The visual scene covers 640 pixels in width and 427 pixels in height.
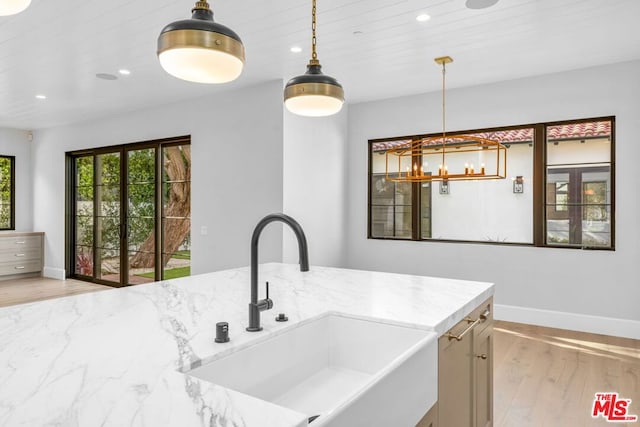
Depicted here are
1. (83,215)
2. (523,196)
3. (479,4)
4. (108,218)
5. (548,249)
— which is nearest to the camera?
(479,4)

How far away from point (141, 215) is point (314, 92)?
17.7 feet

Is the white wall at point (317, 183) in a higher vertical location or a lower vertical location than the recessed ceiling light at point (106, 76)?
lower

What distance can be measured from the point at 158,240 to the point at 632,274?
5852 mm

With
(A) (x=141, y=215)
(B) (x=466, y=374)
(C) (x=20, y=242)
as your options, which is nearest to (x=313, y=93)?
(B) (x=466, y=374)

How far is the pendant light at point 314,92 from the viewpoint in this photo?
1774mm

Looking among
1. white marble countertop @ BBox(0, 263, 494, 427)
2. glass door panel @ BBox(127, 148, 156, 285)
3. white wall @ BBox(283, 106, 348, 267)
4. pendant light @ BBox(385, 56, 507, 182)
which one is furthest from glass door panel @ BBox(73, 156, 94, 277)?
white marble countertop @ BBox(0, 263, 494, 427)

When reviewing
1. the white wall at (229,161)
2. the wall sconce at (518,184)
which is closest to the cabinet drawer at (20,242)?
the white wall at (229,161)

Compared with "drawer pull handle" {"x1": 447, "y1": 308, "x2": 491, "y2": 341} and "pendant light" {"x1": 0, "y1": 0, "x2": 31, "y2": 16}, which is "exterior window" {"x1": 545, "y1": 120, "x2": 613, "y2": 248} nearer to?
"drawer pull handle" {"x1": 447, "y1": 308, "x2": 491, "y2": 341}

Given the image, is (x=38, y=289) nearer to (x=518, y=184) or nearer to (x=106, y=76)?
(x=106, y=76)

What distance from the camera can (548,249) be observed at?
4.69 m

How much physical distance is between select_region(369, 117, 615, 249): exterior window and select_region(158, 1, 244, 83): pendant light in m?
3.06

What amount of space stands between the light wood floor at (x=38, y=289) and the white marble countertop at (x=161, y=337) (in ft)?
16.7

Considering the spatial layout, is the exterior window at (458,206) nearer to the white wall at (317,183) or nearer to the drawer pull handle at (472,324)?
the white wall at (317,183)

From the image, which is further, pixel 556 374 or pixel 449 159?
pixel 449 159
